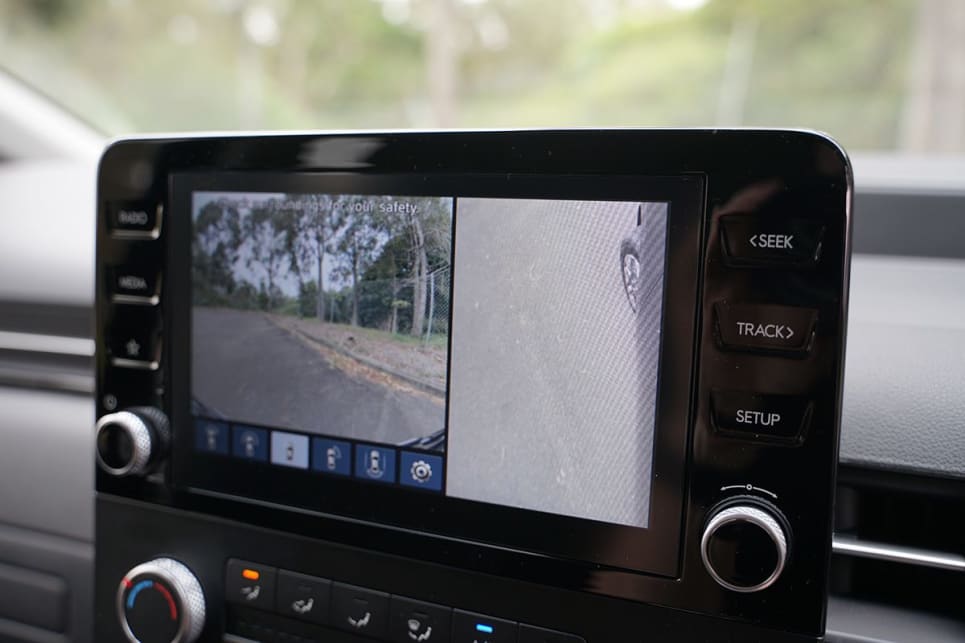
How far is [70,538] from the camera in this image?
3.27 feet

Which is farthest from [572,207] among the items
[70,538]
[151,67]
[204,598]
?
[151,67]

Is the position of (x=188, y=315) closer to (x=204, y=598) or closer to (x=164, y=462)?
(x=164, y=462)

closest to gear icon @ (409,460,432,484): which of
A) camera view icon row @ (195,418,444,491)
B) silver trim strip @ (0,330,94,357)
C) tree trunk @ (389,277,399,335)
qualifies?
camera view icon row @ (195,418,444,491)

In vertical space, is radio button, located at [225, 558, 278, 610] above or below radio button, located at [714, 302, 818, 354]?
below

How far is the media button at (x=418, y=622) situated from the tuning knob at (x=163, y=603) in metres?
0.19

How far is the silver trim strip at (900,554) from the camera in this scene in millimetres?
608

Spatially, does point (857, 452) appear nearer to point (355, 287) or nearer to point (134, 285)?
point (355, 287)

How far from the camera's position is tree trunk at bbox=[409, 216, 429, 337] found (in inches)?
22.9

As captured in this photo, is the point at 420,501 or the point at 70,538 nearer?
the point at 420,501

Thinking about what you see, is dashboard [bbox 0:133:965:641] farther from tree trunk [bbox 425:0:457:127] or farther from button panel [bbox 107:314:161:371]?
tree trunk [bbox 425:0:457:127]

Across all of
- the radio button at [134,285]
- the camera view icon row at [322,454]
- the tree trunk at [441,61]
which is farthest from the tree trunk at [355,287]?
the tree trunk at [441,61]

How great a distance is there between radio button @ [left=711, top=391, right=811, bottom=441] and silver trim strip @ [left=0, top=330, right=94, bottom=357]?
34.3 inches

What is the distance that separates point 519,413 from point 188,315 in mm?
311

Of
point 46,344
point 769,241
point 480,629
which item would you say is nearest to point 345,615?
point 480,629
